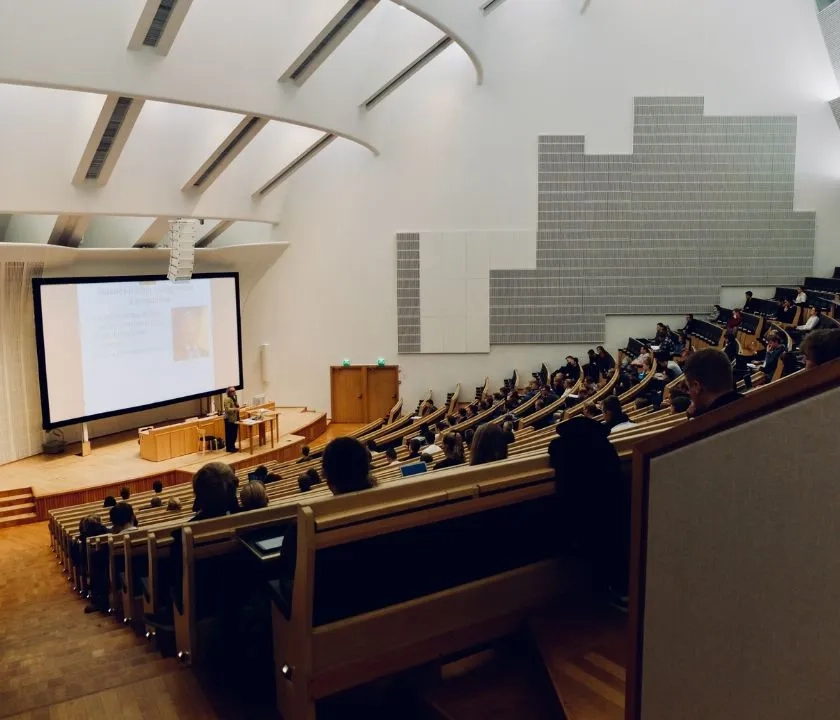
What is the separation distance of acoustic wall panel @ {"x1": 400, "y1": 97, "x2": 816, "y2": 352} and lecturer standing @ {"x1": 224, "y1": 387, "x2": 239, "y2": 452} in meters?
3.76

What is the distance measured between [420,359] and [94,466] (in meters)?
5.63

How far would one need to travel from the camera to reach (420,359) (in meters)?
13.2

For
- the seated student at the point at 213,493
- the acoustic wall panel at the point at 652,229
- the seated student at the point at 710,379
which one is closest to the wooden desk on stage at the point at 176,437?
the acoustic wall panel at the point at 652,229

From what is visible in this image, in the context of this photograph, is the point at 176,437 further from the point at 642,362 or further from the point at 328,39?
the point at 642,362

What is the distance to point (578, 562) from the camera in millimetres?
2582

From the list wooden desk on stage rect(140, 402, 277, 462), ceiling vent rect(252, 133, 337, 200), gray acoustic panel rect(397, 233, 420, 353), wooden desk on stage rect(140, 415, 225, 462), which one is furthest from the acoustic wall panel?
wooden desk on stage rect(140, 415, 225, 462)

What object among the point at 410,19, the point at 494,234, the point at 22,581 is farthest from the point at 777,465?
the point at 494,234

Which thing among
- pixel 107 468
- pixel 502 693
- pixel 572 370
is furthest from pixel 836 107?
pixel 502 693

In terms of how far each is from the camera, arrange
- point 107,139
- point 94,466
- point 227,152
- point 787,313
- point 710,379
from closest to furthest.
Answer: point 710,379 → point 107,139 → point 227,152 → point 94,466 → point 787,313

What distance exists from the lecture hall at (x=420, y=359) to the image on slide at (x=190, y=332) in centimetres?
7

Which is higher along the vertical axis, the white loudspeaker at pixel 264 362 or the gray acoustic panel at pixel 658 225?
the gray acoustic panel at pixel 658 225

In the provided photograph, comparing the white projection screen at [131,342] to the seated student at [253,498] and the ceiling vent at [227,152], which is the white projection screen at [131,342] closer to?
the ceiling vent at [227,152]

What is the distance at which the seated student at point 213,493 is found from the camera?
3.32 m

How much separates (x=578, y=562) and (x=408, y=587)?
2.15ft
